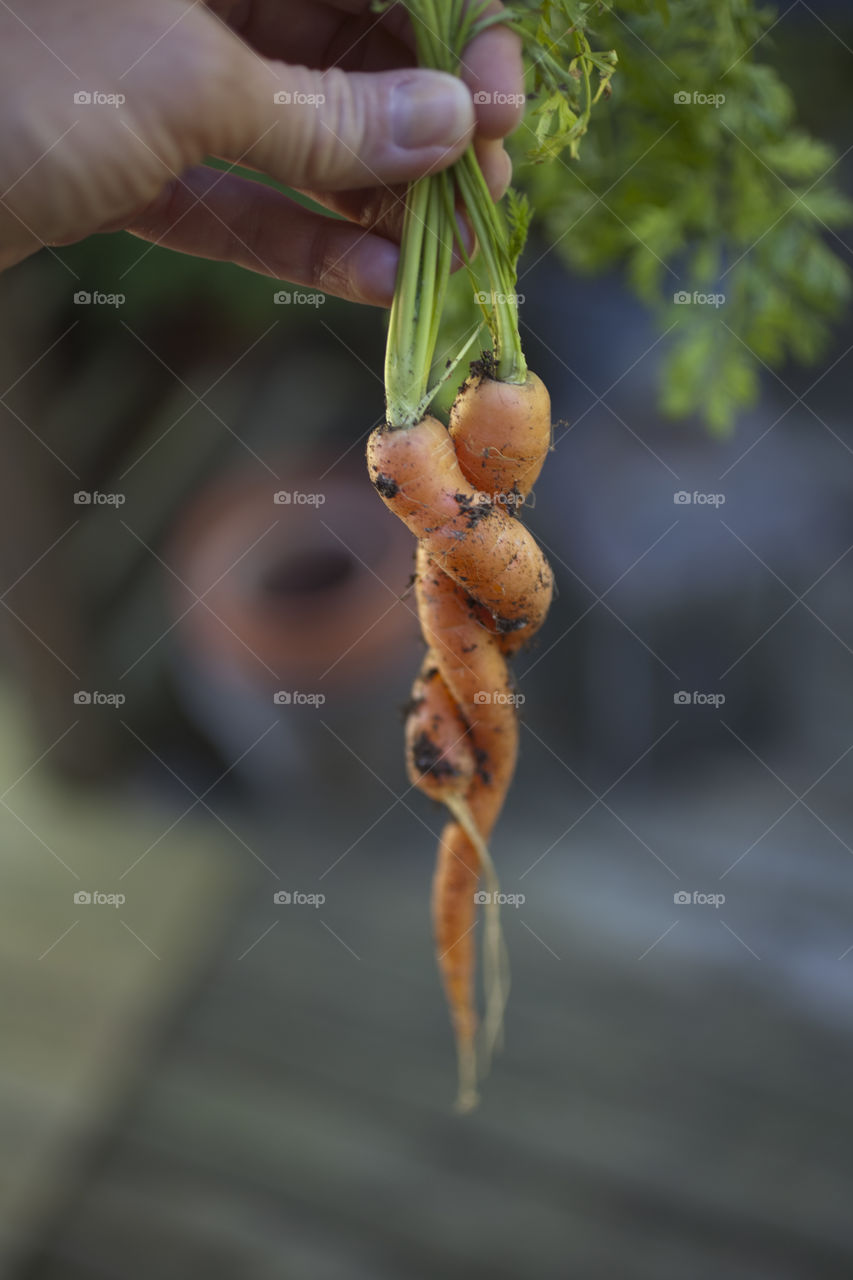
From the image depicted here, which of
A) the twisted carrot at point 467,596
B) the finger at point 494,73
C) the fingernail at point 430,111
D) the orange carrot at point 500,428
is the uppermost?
the finger at point 494,73

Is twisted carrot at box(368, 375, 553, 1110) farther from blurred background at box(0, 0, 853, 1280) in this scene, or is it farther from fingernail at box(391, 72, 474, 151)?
blurred background at box(0, 0, 853, 1280)

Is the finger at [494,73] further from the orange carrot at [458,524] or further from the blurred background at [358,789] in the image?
the blurred background at [358,789]

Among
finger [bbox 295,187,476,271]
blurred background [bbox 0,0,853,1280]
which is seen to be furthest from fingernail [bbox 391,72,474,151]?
blurred background [bbox 0,0,853,1280]

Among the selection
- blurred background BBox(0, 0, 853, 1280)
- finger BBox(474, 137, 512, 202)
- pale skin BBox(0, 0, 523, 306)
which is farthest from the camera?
blurred background BBox(0, 0, 853, 1280)

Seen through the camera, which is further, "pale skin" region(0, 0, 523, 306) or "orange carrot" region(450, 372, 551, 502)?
"orange carrot" region(450, 372, 551, 502)

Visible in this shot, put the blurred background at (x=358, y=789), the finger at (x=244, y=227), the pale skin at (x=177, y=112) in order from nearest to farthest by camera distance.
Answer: the pale skin at (x=177, y=112) → the finger at (x=244, y=227) → the blurred background at (x=358, y=789)

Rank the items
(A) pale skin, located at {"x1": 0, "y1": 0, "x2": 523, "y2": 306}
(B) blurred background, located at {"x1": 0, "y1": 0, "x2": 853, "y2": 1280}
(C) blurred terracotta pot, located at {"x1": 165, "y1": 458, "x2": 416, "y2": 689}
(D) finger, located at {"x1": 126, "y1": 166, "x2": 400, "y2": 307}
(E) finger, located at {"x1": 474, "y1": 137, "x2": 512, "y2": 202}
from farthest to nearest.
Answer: (C) blurred terracotta pot, located at {"x1": 165, "y1": 458, "x2": 416, "y2": 689}
(B) blurred background, located at {"x1": 0, "y1": 0, "x2": 853, "y2": 1280}
(D) finger, located at {"x1": 126, "y1": 166, "x2": 400, "y2": 307}
(E) finger, located at {"x1": 474, "y1": 137, "x2": 512, "y2": 202}
(A) pale skin, located at {"x1": 0, "y1": 0, "x2": 523, "y2": 306}

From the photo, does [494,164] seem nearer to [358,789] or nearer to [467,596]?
[467,596]

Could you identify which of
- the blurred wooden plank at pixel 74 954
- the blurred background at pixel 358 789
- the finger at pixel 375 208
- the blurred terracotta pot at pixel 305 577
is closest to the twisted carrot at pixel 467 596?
the finger at pixel 375 208
